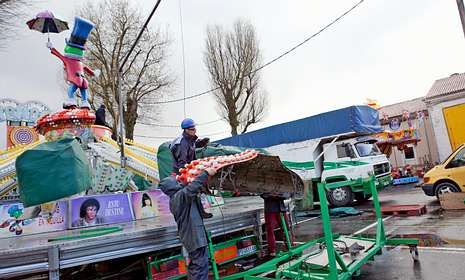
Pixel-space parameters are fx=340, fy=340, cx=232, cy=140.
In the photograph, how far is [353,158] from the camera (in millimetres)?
12961

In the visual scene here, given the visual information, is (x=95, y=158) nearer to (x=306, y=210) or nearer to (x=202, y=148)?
(x=202, y=148)

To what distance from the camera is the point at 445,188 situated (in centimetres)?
1066

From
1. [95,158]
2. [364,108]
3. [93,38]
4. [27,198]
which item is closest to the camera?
[27,198]

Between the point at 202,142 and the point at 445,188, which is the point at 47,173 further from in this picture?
the point at 445,188

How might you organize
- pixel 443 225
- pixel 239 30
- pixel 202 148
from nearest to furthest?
pixel 202 148 < pixel 443 225 < pixel 239 30

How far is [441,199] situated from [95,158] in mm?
9821

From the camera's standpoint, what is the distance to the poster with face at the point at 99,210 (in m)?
5.66

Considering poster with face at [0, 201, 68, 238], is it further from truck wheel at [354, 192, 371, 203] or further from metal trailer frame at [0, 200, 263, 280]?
truck wheel at [354, 192, 371, 203]

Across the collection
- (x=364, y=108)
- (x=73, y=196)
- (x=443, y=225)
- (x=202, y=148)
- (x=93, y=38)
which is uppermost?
(x=93, y=38)

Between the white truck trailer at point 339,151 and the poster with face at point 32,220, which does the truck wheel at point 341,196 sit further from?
the poster with face at point 32,220

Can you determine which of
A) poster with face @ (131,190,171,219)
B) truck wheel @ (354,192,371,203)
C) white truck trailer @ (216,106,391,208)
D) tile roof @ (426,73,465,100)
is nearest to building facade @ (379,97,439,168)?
tile roof @ (426,73,465,100)

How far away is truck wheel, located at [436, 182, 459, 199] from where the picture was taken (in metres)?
10.5

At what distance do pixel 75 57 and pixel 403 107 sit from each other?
2701 centimetres

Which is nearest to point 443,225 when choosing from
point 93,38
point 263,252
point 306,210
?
point 263,252
